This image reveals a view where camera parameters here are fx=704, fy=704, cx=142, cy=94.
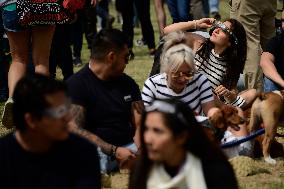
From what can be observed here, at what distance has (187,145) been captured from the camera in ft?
10.4

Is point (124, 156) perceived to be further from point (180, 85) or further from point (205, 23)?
point (205, 23)

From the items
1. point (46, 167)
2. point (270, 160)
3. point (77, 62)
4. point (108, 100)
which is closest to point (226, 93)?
point (270, 160)

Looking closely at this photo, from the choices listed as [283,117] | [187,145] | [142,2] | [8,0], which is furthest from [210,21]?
[142,2]

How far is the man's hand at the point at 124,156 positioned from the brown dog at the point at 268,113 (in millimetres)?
1150

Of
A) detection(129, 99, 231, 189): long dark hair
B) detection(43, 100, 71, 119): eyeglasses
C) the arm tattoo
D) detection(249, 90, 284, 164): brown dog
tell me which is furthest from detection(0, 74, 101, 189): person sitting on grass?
detection(249, 90, 284, 164): brown dog

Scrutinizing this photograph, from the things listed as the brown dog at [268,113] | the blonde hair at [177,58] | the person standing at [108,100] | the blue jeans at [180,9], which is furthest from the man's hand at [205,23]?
the blue jeans at [180,9]

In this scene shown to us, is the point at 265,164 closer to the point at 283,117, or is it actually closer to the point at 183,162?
the point at 283,117

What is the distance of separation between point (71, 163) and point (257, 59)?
13.1 ft

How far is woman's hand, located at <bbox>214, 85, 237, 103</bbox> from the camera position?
544cm

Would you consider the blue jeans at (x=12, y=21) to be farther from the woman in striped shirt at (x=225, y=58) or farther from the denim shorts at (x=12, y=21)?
the woman in striped shirt at (x=225, y=58)

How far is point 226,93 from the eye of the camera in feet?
17.9

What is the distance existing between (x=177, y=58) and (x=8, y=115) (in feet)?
5.62

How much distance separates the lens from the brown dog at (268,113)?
5035mm

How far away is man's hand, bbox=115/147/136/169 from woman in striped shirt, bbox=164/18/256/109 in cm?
127
